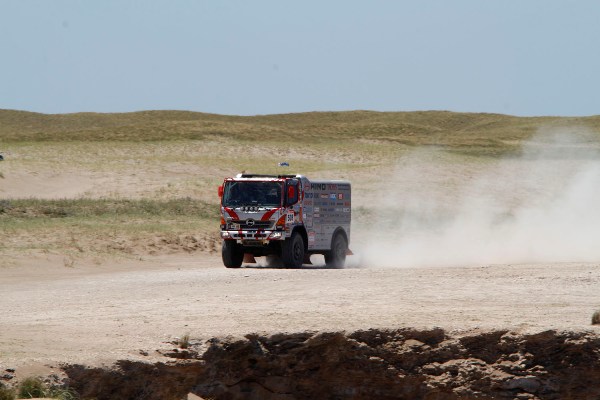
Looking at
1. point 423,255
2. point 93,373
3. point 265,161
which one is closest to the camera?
point 93,373

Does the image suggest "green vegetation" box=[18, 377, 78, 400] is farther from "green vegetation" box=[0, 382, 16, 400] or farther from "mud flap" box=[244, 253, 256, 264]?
"mud flap" box=[244, 253, 256, 264]

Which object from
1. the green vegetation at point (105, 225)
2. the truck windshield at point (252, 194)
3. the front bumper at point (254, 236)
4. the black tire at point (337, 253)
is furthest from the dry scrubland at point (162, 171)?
the black tire at point (337, 253)

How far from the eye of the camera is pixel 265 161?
2406 inches

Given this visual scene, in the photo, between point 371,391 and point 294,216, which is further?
point 294,216

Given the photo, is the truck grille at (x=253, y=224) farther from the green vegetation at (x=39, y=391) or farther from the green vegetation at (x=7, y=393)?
the green vegetation at (x=7, y=393)

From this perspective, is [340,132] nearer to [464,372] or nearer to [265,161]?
[265,161]

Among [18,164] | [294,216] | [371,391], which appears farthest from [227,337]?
[18,164]

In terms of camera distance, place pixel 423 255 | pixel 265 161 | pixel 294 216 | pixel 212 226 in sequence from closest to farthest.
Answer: pixel 294 216
pixel 423 255
pixel 212 226
pixel 265 161

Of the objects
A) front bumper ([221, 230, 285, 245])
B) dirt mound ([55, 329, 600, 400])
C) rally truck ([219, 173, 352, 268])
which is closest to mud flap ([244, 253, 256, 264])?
rally truck ([219, 173, 352, 268])

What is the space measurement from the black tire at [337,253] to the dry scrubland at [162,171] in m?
5.99

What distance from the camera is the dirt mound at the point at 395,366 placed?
14031 mm

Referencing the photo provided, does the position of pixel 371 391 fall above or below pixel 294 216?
below

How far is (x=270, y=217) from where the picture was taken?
86.7ft

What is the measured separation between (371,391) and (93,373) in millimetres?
4034
